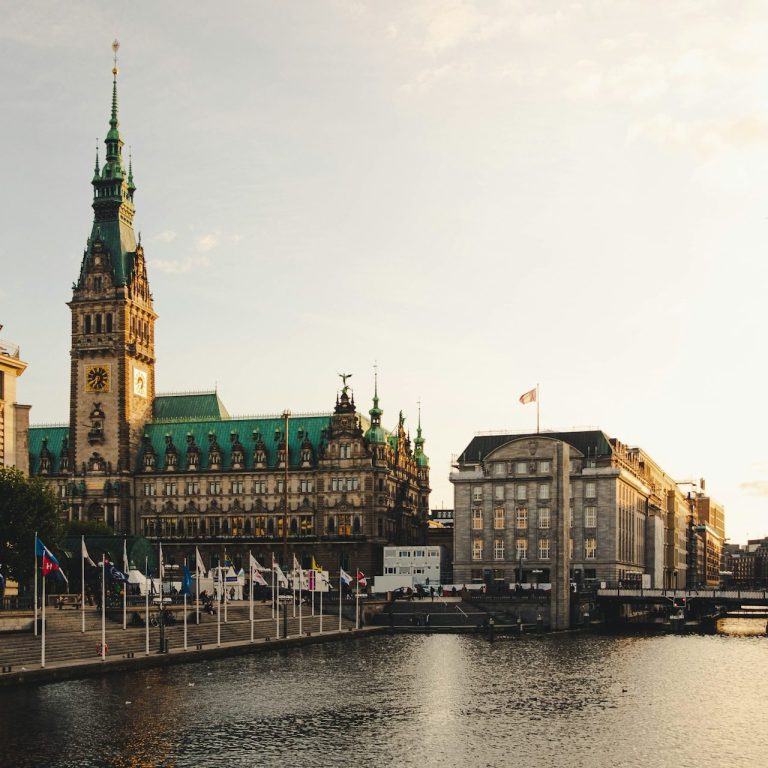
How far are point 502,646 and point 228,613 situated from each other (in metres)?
32.8

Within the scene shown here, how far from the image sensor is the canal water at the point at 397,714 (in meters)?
60.0

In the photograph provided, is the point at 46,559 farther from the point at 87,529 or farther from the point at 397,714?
the point at 87,529

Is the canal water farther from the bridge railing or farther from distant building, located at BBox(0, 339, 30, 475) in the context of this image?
the bridge railing

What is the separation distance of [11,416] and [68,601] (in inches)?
800

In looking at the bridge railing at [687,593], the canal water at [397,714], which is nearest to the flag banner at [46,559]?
the canal water at [397,714]

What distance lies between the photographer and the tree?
10981 cm

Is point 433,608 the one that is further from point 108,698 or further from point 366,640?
point 108,698

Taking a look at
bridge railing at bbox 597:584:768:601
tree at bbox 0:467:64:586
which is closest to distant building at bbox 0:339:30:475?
tree at bbox 0:467:64:586

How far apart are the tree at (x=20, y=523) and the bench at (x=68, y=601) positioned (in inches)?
158

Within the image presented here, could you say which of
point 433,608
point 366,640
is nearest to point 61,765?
point 366,640

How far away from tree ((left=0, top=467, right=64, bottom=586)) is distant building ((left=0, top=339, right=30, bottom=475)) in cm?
725

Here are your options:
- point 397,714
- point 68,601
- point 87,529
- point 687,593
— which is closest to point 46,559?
point 397,714

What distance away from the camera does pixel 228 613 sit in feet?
448

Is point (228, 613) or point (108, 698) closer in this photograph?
point (108, 698)
